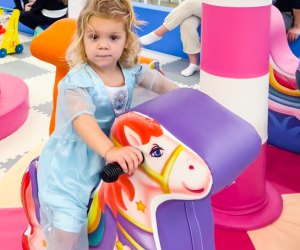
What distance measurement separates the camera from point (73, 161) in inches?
38.8

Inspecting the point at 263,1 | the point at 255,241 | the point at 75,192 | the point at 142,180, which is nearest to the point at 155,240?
the point at 142,180

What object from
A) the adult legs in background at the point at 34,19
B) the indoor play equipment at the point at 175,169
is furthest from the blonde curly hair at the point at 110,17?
the adult legs in background at the point at 34,19

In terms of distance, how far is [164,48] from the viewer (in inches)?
143

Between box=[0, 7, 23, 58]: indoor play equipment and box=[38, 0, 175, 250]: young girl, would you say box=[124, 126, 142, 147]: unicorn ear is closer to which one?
box=[38, 0, 175, 250]: young girl

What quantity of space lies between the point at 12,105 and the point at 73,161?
138 centimetres

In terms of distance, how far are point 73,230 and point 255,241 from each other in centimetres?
59

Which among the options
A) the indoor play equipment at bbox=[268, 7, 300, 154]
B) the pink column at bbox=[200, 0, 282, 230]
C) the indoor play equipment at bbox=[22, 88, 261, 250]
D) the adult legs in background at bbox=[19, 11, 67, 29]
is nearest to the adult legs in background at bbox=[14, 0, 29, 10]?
the adult legs in background at bbox=[19, 11, 67, 29]

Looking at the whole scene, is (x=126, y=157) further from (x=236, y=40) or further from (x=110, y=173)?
(x=236, y=40)

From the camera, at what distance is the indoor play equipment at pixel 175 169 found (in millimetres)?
767

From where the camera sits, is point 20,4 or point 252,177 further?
point 20,4

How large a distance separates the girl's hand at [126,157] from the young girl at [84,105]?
13 cm

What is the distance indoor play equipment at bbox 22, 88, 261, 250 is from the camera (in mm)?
767

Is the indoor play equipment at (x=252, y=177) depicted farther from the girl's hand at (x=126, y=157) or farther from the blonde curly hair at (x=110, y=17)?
the girl's hand at (x=126, y=157)

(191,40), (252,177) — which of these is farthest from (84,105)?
(191,40)
